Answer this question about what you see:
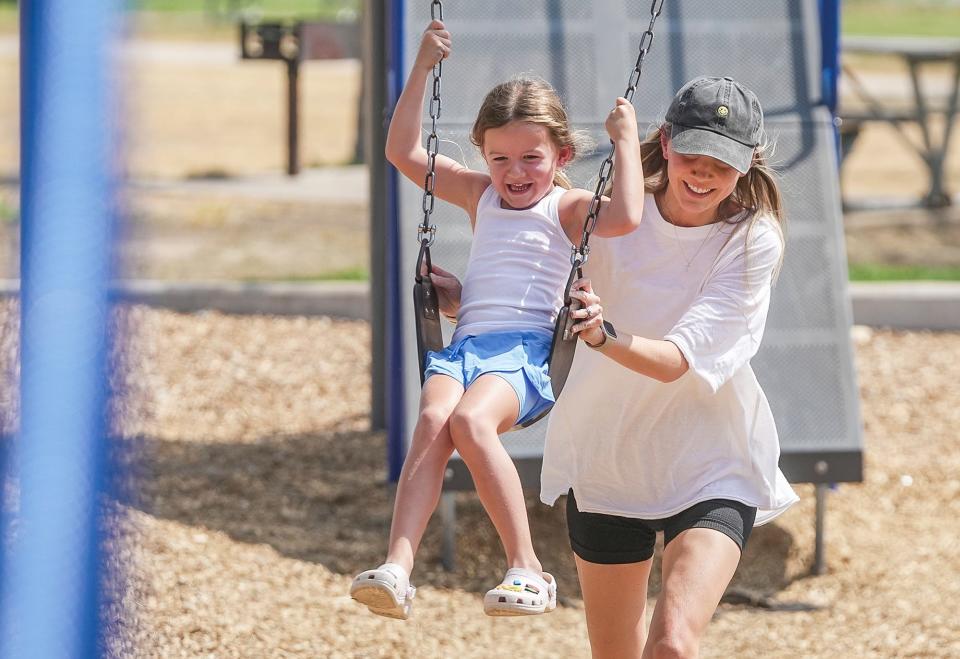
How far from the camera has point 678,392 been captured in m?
3.00

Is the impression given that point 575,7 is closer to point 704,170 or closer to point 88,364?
point 704,170

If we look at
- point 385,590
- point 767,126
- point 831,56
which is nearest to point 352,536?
point 767,126

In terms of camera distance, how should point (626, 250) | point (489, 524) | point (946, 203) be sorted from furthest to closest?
point (946, 203) < point (489, 524) < point (626, 250)

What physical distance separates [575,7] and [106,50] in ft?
10.2

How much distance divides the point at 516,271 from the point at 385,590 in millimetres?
752

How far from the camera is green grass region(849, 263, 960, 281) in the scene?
9.24 m

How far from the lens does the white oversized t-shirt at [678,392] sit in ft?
9.59

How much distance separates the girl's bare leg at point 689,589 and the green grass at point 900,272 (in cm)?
659

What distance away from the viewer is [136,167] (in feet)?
8.49

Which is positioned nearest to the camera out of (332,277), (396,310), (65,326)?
(65,326)

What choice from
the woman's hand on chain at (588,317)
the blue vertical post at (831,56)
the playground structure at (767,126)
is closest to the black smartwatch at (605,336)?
the woman's hand on chain at (588,317)

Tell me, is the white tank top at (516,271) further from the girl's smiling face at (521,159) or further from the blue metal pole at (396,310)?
the blue metal pole at (396,310)

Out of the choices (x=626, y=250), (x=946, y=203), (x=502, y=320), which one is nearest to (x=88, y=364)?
(x=502, y=320)

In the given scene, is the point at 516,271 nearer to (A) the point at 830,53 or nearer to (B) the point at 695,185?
(B) the point at 695,185
